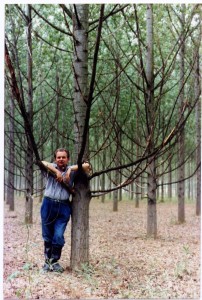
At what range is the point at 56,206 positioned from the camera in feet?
11.9

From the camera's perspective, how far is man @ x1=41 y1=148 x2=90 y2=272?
359 centimetres

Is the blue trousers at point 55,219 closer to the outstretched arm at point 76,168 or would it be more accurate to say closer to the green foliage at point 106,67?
the outstretched arm at point 76,168

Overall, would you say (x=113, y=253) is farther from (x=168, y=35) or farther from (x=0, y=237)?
(x=168, y=35)

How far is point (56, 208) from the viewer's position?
364 centimetres

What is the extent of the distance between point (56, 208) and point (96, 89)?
353 centimetres

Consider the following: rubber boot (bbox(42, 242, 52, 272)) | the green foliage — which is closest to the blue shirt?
the green foliage

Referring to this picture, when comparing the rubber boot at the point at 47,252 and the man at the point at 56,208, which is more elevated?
the man at the point at 56,208

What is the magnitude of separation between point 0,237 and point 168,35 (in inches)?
A: 194

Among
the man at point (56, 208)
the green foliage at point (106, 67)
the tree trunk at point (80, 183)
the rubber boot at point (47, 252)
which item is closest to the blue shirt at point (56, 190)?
the man at point (56, 208)

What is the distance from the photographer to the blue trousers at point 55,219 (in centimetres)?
362

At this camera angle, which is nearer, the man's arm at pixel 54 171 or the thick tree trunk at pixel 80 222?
the man's arm at pixel 54 171

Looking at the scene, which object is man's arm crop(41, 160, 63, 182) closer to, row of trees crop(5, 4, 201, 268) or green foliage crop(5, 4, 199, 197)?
row of trees crop(5, 4, 201, 268)

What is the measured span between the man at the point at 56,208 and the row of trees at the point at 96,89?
11 centimetres

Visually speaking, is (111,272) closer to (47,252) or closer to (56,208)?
(47,252)
